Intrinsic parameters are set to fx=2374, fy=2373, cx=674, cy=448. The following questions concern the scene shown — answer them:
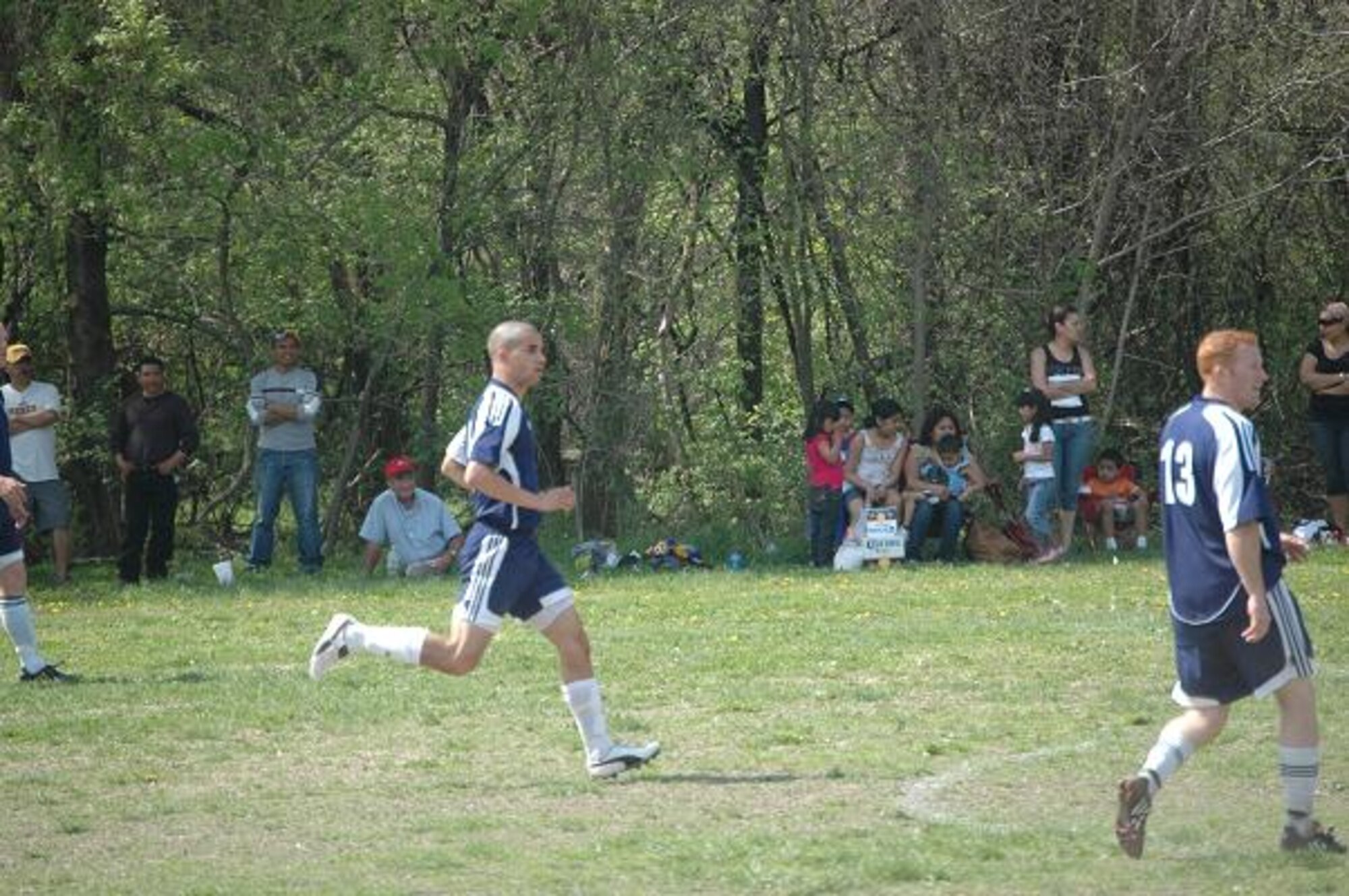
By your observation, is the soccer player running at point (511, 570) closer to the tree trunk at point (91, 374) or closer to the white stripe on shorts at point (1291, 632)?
the white stripe on shorts at point (1291, 632)

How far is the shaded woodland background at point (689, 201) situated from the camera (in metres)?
22.2

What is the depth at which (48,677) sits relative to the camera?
13492mm

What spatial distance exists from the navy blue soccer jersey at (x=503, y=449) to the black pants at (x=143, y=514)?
10.9 metres

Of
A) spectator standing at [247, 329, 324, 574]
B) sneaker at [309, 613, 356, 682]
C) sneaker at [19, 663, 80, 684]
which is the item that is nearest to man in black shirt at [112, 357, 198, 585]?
spectator standing at [247, 329, 324, 574]

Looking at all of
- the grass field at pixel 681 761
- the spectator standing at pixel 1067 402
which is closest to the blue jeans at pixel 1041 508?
the spectator standing at pixel 1067 402

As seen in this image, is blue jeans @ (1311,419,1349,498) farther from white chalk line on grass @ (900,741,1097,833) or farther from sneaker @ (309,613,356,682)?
sneaker @ (309,613,356,682)

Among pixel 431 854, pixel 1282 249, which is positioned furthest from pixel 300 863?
pixel 1282 249

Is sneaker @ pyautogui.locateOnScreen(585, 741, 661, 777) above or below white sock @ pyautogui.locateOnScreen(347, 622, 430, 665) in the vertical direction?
below

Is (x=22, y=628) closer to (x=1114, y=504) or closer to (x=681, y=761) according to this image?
(x=681, y=761)

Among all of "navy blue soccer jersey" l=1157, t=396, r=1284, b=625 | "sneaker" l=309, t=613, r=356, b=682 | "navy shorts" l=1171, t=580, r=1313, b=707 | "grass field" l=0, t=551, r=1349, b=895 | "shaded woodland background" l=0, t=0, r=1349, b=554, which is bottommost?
"grass field" l=0, t=551, r=1349, b=895

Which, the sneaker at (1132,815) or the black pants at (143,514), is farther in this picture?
the black pants at (143,514)

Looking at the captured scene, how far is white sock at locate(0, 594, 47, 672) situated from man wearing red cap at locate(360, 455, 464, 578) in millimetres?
6318

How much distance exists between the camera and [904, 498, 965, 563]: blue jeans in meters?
19.9

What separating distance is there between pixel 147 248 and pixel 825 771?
1582 centimetres
